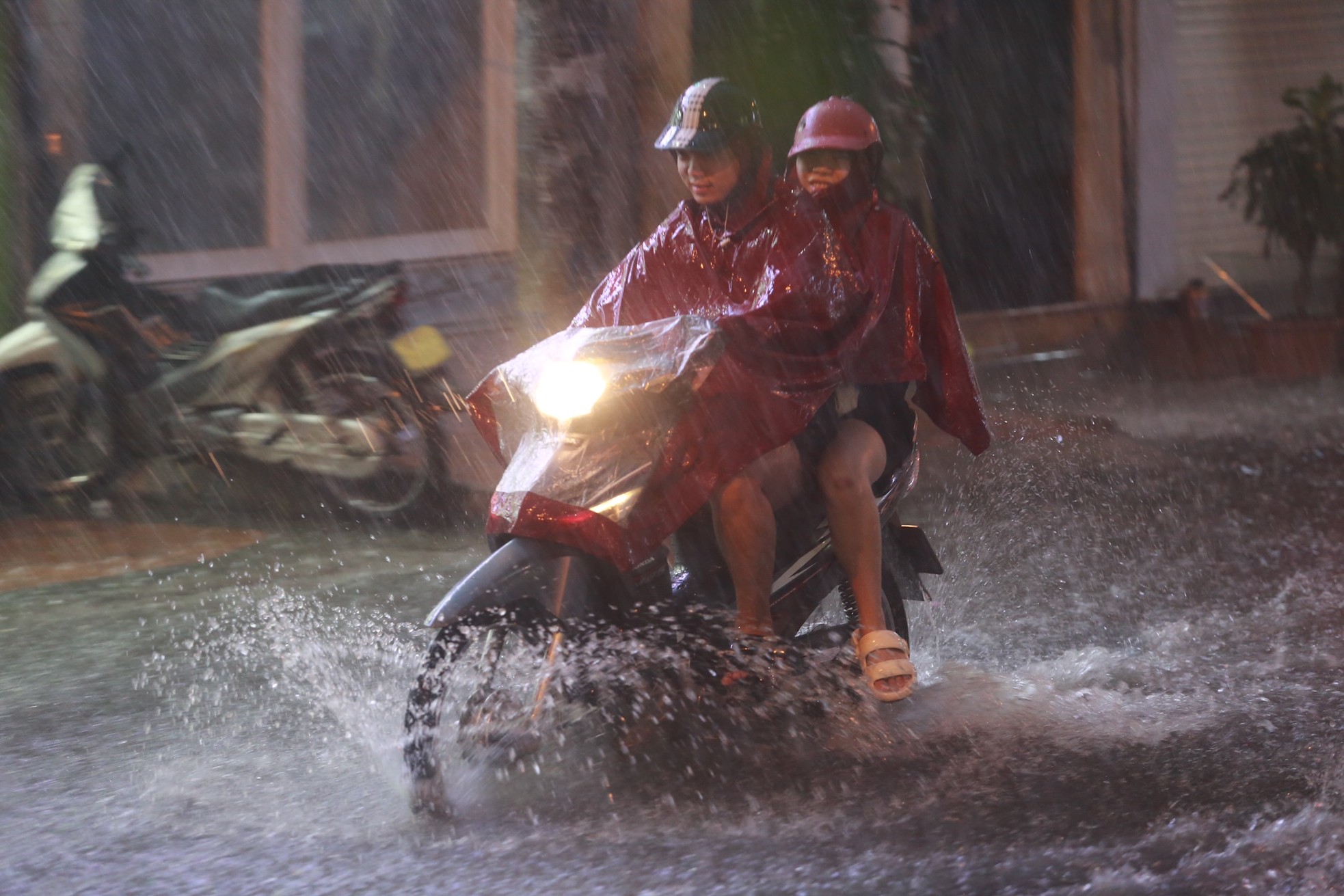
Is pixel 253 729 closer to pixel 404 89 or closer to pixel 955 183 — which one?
pixel 404 89

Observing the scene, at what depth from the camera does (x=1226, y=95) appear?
14969 mm

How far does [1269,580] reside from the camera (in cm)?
590

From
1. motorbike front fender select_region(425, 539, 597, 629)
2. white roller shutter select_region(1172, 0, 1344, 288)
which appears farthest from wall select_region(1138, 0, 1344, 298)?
motorbike front fender select_region(425, 539, 597, 629)

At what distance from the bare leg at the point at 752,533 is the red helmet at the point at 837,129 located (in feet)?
2.85

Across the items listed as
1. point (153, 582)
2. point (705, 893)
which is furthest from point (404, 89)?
point (705, 893)

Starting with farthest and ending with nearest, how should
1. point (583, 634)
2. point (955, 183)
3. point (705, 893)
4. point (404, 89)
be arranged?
point (955, 183)
point (404, 89)
point (583, 634)
point (705, 893)

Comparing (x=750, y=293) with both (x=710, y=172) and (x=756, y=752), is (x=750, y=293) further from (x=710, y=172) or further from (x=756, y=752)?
(x=756, y=752)

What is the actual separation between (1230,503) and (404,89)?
6362 millimetres

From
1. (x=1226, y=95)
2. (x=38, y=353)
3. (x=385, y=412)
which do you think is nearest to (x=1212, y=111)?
(x=1226, y=95)

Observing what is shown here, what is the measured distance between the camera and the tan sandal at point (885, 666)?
406 cm

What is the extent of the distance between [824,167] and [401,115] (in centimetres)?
704

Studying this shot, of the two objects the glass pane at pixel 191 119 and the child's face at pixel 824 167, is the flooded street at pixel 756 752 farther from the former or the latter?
the glass pane at pixel 191 119

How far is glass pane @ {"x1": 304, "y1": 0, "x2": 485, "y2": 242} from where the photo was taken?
34.8 ft

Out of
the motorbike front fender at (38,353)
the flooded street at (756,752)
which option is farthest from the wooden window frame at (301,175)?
the flooded street at (756,752)
